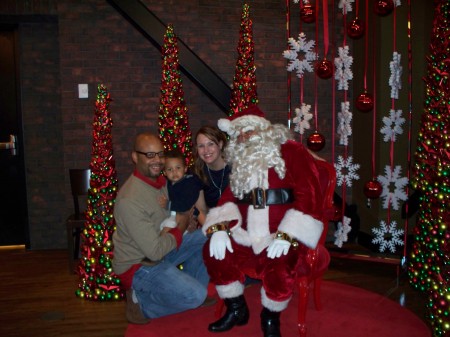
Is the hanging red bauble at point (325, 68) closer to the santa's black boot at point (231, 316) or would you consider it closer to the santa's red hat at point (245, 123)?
the santa's red hat at point (245, 123)

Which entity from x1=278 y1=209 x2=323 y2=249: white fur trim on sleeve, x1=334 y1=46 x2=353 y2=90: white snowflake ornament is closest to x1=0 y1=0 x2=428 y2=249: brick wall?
x1=334 y1=46 x2=353 y2=90: white snowflake ornament

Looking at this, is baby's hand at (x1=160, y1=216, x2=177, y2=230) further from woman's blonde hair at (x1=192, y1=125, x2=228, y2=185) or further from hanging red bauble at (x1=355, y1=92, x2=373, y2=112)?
hanging red bauble at (x1=355, y1=92, x2=373, y2=112)

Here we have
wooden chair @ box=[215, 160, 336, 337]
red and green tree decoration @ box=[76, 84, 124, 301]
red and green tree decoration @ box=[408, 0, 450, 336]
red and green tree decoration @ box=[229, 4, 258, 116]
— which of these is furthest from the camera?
red and green tree decoration @ box=[229, 4, 258, 116]

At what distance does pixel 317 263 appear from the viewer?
298cm

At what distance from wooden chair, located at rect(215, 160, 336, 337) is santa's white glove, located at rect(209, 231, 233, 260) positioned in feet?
0.62

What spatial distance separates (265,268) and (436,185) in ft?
3.64

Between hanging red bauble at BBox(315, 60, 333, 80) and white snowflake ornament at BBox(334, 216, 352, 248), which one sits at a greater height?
hanging red bauble at BBox(315, 60, 333, 80)

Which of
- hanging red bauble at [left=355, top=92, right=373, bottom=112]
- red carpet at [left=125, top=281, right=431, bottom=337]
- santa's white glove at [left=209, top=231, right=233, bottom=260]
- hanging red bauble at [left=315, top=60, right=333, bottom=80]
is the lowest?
red carpet at [left=125, top=281, right=431, bottom=337]

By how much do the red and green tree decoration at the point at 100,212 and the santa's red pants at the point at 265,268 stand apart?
4.03 ft

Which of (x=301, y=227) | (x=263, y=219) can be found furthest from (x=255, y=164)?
(x=301, y=227)

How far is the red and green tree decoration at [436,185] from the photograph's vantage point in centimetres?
269

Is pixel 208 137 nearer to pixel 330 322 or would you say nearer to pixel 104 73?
pixel 330 322

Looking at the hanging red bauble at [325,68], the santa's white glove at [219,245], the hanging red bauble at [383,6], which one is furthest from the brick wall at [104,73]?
the santa's white glove at [219,245]

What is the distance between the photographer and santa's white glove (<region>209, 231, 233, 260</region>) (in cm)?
286
